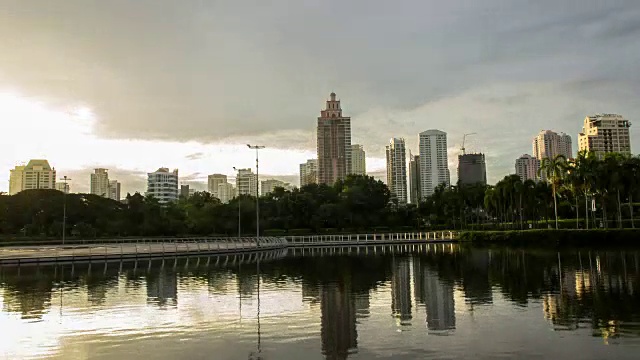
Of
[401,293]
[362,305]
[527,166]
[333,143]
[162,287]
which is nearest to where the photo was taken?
[362,305]

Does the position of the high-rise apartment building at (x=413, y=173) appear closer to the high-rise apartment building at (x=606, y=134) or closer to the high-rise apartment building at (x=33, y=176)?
the high-rise apartment building at (x=606, y=134)

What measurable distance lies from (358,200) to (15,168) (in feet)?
344

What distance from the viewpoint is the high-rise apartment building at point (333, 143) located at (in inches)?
6476

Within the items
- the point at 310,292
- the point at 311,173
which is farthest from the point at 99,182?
the point at 310,292

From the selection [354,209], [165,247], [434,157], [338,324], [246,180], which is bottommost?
[338,324]

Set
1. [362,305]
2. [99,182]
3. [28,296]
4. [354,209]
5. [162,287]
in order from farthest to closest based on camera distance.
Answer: [99,182]
[354,209]
[162,287]
[28,296]
[362,305]

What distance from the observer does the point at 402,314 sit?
50.4 feet

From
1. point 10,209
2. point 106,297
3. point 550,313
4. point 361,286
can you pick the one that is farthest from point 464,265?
point 10,209

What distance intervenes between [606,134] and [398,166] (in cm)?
6848

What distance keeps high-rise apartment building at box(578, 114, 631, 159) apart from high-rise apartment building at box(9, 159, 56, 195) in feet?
461

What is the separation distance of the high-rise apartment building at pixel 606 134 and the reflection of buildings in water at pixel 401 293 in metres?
124

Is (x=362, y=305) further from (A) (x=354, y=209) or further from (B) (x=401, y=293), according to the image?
(A) (x=354, y=209)

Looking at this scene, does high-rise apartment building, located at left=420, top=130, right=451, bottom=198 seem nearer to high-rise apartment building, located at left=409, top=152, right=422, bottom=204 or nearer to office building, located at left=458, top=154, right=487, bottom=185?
high-rise apartment building, located at left=409, top=152, right=422, bottom=204

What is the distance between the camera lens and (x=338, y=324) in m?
14.2
